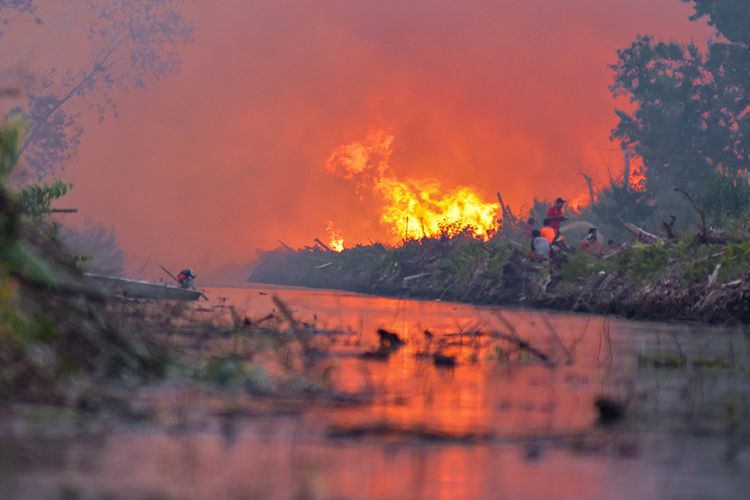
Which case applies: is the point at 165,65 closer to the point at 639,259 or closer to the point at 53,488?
the point at 639,259

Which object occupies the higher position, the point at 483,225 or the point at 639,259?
the point at 483,225

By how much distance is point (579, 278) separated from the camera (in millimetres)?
35594

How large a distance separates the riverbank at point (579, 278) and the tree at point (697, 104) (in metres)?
13.7

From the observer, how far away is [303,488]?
6.79m

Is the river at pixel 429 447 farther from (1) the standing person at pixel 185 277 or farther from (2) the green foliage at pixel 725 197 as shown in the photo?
(2) the green foliage at pixel 725 197

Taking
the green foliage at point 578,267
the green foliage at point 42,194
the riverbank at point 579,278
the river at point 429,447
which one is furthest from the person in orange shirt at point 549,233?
the river at point 429,447

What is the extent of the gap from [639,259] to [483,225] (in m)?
26.5

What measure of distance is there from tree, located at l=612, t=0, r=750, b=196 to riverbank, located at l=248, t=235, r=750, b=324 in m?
13.7

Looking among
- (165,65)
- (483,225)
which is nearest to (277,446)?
(483,225)

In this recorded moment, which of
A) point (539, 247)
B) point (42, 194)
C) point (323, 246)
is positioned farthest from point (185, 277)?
point (323, 246)

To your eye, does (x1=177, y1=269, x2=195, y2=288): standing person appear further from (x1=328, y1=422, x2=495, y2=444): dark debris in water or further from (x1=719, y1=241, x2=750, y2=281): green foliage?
(x1=328, y1=422, x2=495, y2=444): dark debris in water

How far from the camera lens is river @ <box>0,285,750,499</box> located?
273 inches

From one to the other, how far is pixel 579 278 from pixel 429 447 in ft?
90.1

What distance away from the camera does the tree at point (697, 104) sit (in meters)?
61.3
